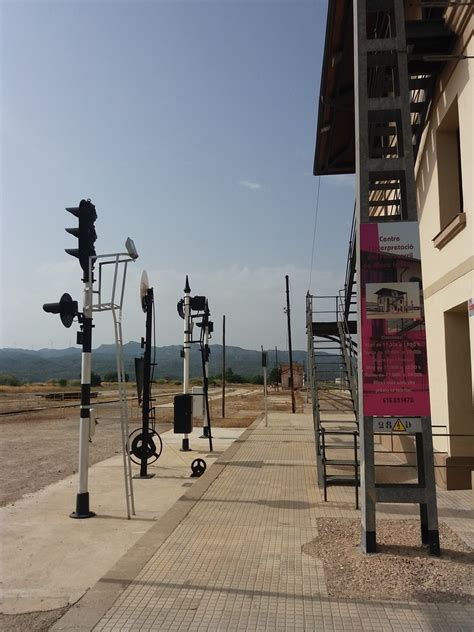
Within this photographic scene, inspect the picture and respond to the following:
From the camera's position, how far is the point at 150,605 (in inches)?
175

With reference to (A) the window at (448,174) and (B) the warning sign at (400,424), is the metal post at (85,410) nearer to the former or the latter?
(B) the warning sign at (400,424)

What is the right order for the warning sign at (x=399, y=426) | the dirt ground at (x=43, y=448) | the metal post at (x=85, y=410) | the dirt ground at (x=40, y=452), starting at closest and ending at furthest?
the dirt ground at (x=40, y=452) < the warning sign at (x=399, y=426) < the metal post at (x=85, y=410) < the dirt ground at (x=43, y=448)

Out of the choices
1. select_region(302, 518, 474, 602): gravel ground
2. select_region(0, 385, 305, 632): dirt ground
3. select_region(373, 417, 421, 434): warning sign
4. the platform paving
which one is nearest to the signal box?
select_region(0, 385, 305, 632): dirt ground

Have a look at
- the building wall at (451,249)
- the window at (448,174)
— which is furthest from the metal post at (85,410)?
the window at (448,174)

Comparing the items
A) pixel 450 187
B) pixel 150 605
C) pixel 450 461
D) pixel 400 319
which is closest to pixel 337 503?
pixel 450 461

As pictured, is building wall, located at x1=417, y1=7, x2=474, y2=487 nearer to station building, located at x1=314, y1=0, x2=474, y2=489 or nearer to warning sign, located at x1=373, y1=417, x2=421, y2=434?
station building, located at x1=314, y1=0, x2=474, y2=489

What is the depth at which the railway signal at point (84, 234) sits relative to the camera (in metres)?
7.58

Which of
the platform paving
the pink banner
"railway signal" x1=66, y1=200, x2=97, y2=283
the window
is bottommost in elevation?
the platform paving

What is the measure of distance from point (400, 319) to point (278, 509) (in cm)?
352

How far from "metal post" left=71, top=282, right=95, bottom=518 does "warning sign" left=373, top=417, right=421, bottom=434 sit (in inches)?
153

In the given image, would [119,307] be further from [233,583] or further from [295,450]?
[295,450]

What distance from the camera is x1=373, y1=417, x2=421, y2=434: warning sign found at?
5.78 metres

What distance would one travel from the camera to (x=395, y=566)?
17.2ft

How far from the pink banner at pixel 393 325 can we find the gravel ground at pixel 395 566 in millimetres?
1451
